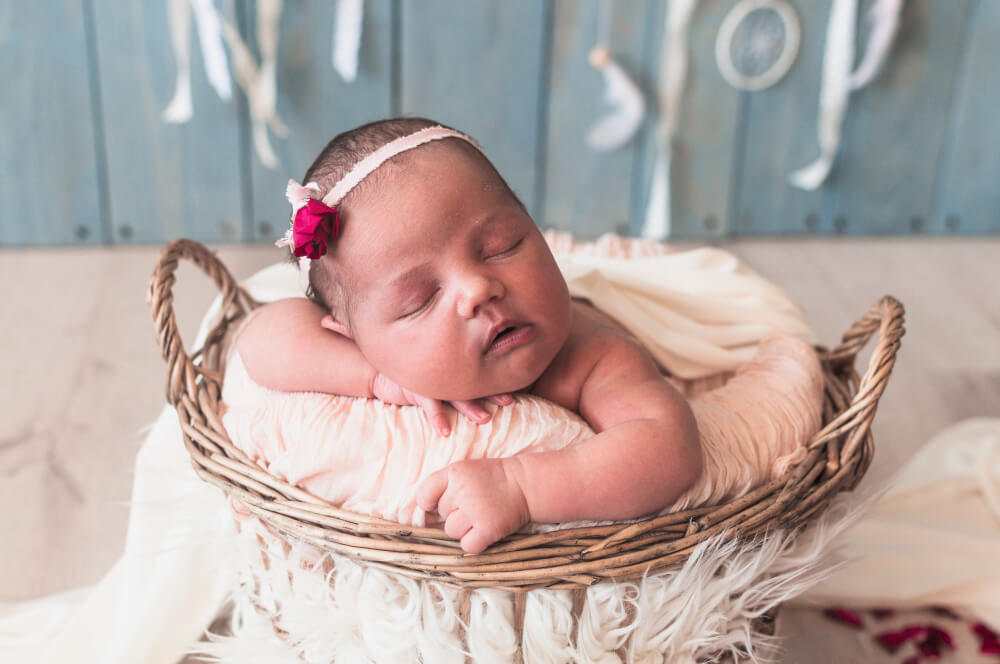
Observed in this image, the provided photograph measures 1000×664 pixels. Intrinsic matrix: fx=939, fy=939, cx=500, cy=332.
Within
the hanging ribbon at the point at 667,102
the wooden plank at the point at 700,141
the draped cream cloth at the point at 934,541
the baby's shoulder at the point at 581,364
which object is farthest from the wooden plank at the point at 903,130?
the baby's shoulder at the point at 581,364

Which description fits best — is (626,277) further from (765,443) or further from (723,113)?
(723,113)

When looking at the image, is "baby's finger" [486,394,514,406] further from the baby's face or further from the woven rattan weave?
the woven rattan weave

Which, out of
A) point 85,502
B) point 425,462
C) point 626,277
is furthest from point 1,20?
point 425,462

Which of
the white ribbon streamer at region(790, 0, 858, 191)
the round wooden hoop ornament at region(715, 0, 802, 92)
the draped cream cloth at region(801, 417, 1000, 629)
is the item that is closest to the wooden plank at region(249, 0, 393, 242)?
the round wooden hoop ornament at region(715, 0, 802, 92)

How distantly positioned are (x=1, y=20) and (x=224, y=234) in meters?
0.62

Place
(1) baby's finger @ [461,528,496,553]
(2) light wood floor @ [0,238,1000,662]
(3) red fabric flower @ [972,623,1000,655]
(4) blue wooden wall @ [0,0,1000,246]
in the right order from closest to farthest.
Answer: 1. (1) baby's finger @ [461,528,496,553]
2. (3) red fabric flower @ [972,623,1000,655]
3. (2) light wood floor @ [0,238,1000,662]
4. (4) blue wooden wall @ [0,0,1000,246]

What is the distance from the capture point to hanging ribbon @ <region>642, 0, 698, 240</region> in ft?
6.77

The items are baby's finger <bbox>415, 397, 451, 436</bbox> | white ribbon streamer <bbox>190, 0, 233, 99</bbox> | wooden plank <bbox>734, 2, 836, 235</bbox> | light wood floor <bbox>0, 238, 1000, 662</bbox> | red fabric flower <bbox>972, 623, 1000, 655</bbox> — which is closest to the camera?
baby's finger <bbox>415, 397, 451, 436</bbox>

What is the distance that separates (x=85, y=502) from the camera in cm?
142

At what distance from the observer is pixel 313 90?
2.05 metres

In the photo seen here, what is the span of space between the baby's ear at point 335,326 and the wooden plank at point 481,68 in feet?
3.93

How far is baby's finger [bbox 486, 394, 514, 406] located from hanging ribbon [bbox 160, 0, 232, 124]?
134 centimetres

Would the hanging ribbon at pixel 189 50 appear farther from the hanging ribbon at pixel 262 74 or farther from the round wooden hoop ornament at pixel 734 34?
the round wooden hoop ornament at pixel 734 34

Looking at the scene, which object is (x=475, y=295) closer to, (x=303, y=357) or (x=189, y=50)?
(x=303, y=357)
